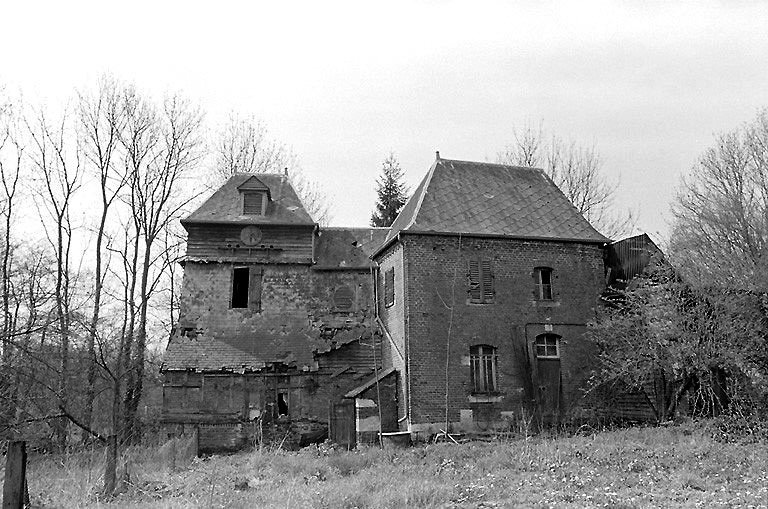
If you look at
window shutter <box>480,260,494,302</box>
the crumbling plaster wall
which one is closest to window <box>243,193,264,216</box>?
the crumbling plaster wall

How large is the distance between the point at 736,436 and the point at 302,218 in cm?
1576

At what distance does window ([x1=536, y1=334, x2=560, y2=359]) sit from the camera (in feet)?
63.3

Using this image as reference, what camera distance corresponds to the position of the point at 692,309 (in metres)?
16.3

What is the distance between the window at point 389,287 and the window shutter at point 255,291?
192 inches

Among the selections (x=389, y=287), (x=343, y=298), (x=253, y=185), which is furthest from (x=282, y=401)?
(x=253, y=185)

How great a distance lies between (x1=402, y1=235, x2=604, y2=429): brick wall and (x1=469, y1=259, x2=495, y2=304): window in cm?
17

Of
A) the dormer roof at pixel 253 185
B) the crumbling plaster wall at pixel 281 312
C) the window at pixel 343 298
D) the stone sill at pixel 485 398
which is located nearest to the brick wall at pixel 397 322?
the crumbling plaster wall at pixel 281 312

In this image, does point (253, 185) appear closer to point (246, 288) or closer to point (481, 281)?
point (246, 288)

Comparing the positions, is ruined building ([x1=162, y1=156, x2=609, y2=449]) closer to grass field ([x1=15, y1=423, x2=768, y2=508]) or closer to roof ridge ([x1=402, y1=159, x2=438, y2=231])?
roof ridge ([x1=402, y1=159, x2=438, y2=231])

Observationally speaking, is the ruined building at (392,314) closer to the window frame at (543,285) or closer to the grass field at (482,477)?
the window frame at (543,285)

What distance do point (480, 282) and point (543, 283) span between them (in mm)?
2264

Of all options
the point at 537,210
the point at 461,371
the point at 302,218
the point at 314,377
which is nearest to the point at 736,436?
the point at 461,371

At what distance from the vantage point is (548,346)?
766 inches

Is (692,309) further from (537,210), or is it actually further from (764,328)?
(537,210)
